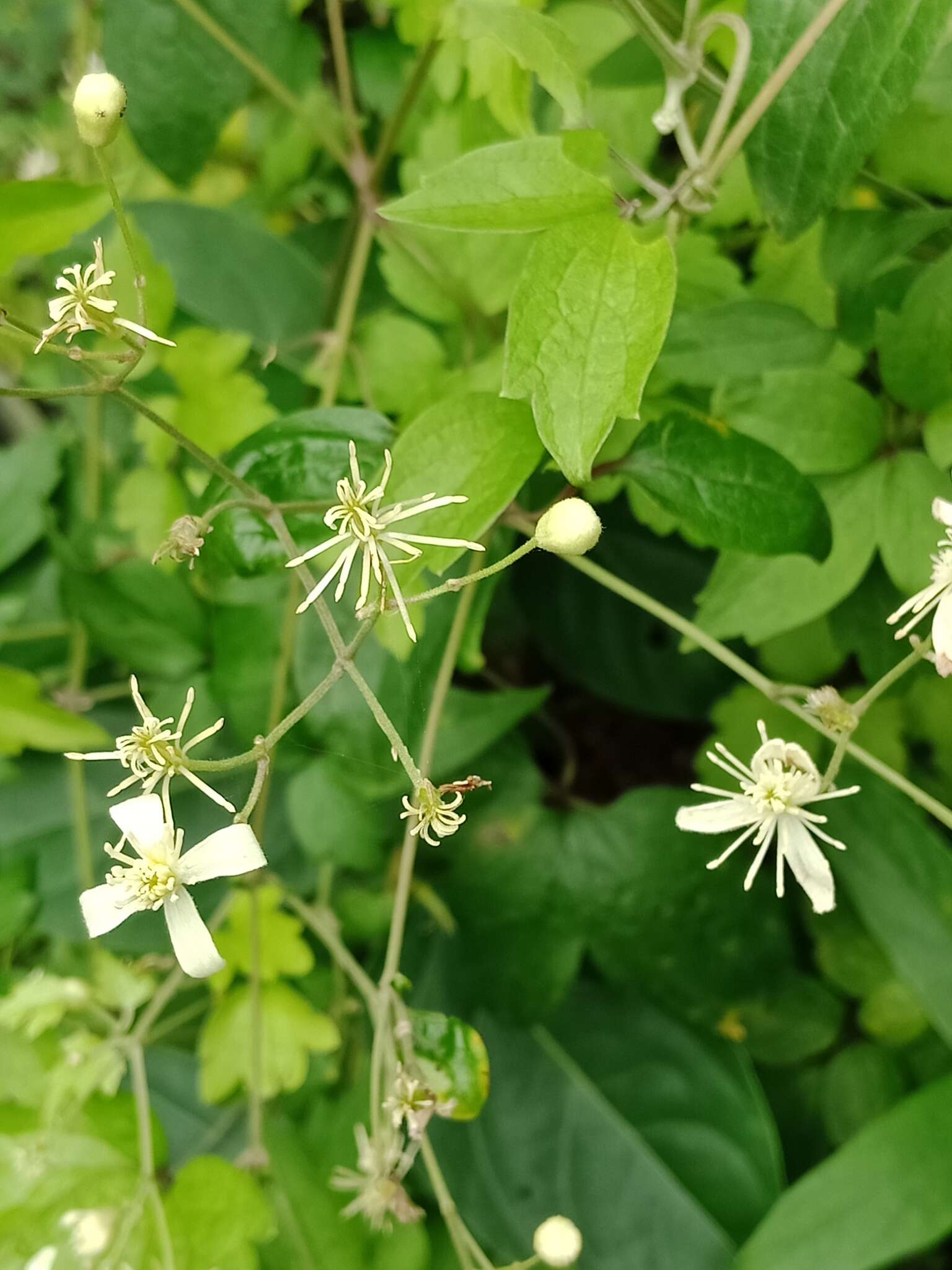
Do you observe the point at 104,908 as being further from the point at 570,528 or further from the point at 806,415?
the point at 806,415

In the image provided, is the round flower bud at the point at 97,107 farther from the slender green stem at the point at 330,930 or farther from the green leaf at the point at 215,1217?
the green leaf at the point at 215,1217

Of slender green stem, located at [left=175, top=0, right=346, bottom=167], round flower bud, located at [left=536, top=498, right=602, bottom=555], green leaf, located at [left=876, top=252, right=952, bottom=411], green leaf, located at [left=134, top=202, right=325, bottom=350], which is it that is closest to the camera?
round flower bud, located at [left=536, top=498, right=602, bottom=555]

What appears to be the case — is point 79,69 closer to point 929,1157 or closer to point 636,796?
point 636,796

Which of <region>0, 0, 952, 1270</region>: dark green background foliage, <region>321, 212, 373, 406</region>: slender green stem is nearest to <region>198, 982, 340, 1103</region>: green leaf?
<region>0, 0, 952, 1270</region>: dark green background foliage

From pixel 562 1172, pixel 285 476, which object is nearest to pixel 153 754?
pixel 285 476

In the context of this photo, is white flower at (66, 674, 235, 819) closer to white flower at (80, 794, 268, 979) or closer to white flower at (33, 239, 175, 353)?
white flower at (80, 794, 268, 979)
